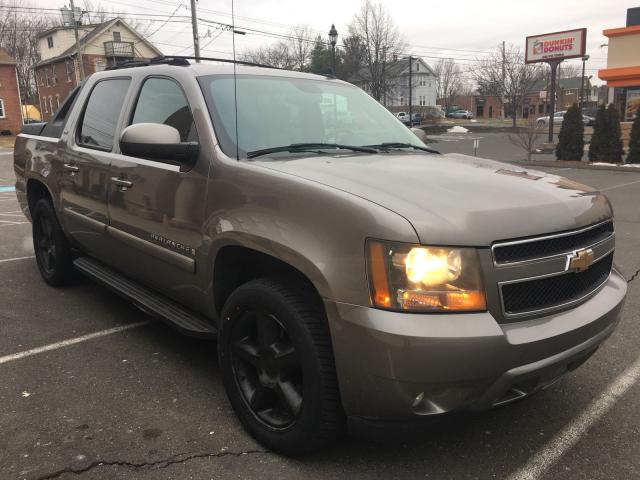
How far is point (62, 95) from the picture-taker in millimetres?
50281

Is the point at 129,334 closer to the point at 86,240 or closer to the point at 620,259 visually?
the point at 86,240

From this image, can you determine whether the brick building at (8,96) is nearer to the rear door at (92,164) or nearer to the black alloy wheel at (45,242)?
the black alloy wheel at (45,242)

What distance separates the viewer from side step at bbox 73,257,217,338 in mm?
3113

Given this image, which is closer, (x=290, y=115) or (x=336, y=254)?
(x=336, y=254)

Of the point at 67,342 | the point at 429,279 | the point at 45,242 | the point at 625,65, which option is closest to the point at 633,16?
the point at 625,65

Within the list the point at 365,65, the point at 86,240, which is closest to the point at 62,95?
the point at 365,65

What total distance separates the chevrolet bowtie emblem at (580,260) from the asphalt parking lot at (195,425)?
2.53ft

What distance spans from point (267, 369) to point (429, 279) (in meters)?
0.94

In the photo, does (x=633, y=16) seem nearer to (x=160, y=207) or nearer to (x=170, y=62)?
(x=170, y=62)

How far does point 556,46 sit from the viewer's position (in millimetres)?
29344

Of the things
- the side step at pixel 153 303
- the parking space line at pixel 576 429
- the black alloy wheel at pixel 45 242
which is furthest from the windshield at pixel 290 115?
the black alloy wheel at pixel 45 242

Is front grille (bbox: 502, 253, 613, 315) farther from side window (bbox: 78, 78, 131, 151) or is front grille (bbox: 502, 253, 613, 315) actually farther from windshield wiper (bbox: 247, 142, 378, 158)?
side window (bbox: 78, 78, 131, 151)

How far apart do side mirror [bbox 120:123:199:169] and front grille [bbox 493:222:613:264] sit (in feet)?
5.52

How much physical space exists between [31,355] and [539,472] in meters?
3.20
